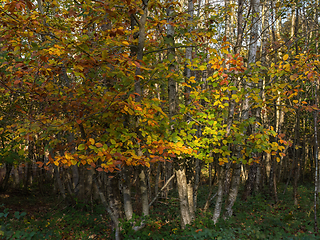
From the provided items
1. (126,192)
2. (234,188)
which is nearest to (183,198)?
(126,192)

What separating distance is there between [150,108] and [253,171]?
8593 mm

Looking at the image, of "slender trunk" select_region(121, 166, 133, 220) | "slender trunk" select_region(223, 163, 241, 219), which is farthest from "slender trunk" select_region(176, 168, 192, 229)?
"slender trunk" select_region(223, 163, 241, 219)

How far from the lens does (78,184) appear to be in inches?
437

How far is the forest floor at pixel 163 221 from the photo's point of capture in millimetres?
4988

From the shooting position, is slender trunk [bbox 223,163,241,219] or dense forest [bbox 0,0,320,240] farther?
slender trunk [bbox 223,163,241,219]

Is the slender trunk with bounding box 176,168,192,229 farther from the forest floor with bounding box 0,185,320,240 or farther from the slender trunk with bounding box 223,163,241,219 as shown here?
the slender trunk with bounding box 223,163,241,219

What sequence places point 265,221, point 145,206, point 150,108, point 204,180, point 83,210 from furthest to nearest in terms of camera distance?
1. point 204,180
2. point 83,210
3. point 265,221
4. point 145,206
5. point 150,108

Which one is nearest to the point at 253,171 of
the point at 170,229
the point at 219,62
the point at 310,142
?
the point at 170,229

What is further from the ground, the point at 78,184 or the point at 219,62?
the point at 219,62

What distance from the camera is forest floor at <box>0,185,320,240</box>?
4988 mm

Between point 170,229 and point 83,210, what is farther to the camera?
point 83,210

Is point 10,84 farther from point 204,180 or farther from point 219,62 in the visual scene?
point 204,180

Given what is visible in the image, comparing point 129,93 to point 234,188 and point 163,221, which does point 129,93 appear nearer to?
point 234,188

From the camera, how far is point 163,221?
6934 mm
